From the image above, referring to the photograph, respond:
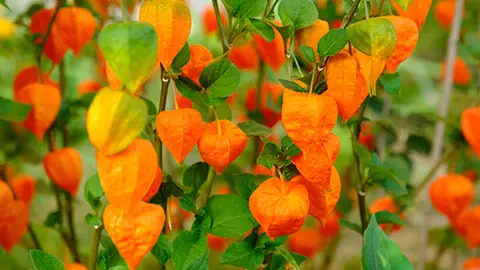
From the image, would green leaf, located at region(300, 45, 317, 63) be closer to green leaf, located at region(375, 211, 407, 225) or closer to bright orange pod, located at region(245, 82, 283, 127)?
green leaf, located at region(375, 211, 407, 225)

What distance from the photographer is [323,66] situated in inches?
19.8

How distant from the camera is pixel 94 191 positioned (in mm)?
524

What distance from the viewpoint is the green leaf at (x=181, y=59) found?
1.66 ft

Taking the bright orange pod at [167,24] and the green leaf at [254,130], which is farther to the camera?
the green leaf at [254,130]

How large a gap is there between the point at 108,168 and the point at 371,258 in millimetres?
223

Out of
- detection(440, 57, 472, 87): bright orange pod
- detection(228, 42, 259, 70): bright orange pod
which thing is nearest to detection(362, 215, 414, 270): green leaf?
detection(228, 42, 259, 70): bright orange pod

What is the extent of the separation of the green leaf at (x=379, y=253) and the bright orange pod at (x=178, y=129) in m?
0.15

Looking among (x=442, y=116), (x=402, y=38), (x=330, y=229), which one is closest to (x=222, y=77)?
(x=402, y=38)

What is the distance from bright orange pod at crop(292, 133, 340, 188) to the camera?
0.48 m

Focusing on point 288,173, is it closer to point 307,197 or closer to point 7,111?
point 307,197

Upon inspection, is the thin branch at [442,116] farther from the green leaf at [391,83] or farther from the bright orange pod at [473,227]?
the green leaf at [391,83]

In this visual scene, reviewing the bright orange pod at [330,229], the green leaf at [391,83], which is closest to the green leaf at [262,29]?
the green leaf at [391,83]

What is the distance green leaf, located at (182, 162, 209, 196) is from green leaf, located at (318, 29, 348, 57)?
0.16m

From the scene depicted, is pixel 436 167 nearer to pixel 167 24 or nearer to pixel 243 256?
pixel 243 256
